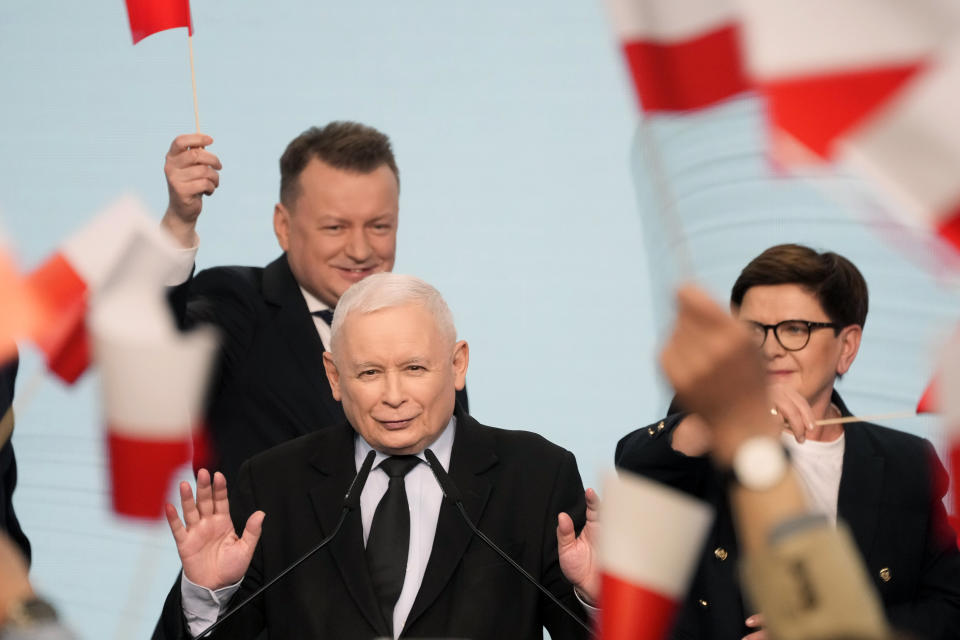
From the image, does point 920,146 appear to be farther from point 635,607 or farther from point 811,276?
point 811,276

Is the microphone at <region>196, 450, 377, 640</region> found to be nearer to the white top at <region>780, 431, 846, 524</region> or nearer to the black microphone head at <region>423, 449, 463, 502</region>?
the black microphone head at <region>423, 449, 463, 502</region>

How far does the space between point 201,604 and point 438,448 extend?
414 millimetres

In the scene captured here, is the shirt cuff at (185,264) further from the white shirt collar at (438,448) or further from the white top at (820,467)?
the white top at (820,467)

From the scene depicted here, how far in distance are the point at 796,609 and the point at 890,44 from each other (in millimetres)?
405

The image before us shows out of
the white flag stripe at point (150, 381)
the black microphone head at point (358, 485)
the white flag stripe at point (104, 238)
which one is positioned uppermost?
the white flag stripe at point (104, 238)

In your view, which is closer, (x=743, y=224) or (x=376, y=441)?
(x=376, y=441)

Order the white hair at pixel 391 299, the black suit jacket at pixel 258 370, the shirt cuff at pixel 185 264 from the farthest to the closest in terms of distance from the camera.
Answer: the black suit jacket at pixel 258 370
the shirt cuff at pixel 185 264
the white hair at pixel 391 299

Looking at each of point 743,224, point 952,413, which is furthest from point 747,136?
A: point 952,413

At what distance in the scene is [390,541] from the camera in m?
1.87

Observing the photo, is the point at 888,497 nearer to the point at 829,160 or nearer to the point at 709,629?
the point at 709,629

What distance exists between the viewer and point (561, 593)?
73.5 inches

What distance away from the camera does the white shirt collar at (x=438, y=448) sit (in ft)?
6.45

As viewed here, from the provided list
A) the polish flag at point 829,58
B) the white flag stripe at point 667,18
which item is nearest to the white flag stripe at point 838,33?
the polish flag at point 829,58

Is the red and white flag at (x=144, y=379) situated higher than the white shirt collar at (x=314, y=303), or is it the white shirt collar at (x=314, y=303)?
the red and white flag at (x=144, y=379)
